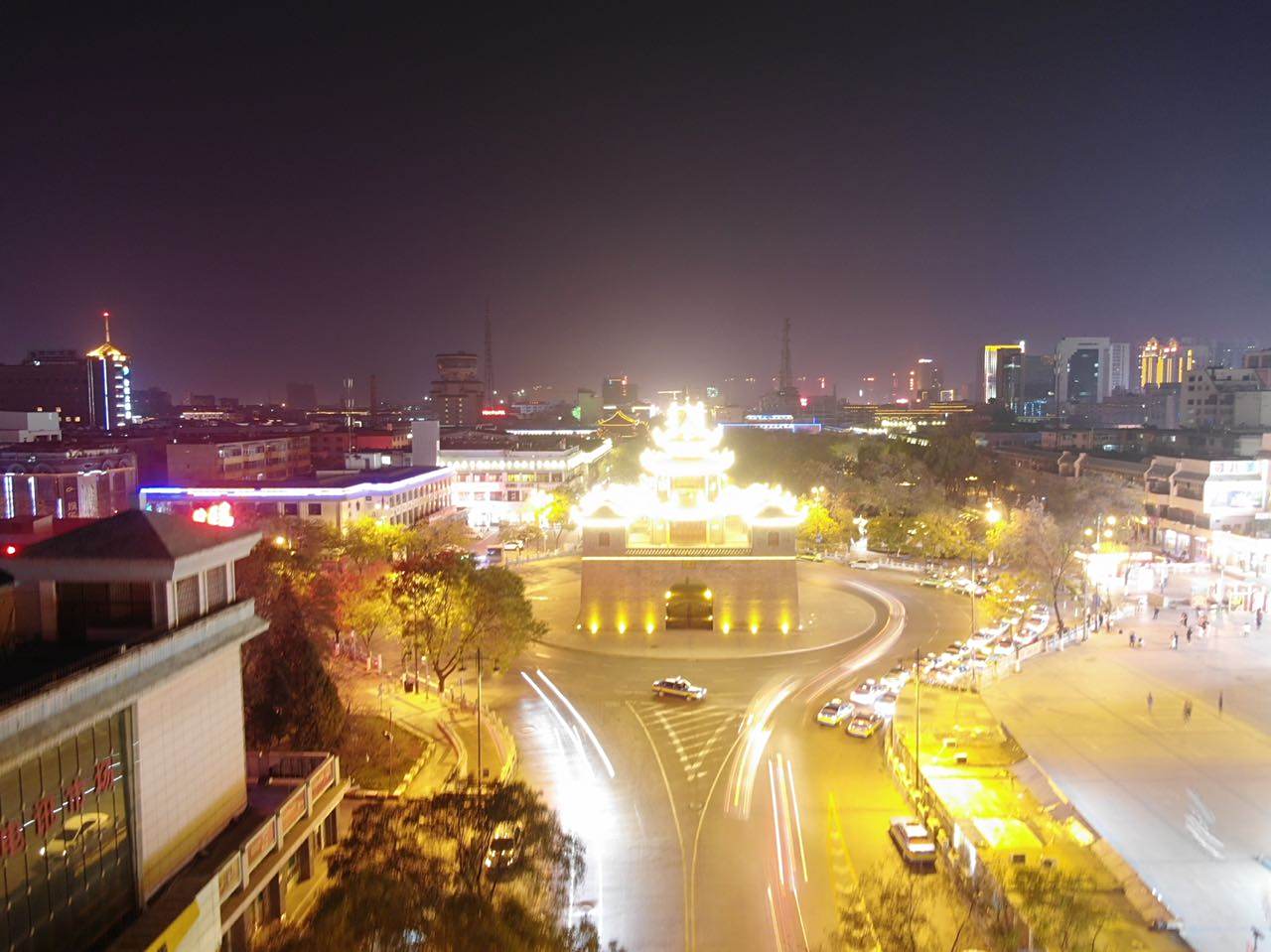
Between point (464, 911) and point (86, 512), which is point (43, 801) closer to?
point (464, 911)

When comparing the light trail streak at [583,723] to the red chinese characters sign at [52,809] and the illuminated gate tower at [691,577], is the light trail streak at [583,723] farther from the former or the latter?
the red chinese characters sign at [52,809]

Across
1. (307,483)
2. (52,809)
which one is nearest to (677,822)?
(52,809)

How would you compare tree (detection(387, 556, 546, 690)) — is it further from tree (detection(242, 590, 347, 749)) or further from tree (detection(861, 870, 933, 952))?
tree (detection(861, 870, 933, 952))

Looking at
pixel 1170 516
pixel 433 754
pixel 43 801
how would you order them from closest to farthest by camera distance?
1. pixel 43 801
2. pixel 433 754
3. pixel 1170 516

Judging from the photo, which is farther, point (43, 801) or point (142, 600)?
point (142, 600)

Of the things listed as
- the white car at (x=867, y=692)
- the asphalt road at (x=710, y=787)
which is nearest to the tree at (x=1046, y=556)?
the asphalt road at (x=710, y=787)

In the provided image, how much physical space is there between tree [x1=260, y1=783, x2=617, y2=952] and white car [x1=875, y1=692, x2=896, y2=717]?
13.0 m

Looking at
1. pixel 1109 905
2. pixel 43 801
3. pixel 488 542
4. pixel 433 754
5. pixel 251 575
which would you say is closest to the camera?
pixel 43 801

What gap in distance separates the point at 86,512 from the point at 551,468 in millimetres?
28881

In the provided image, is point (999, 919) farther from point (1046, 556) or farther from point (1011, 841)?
point (1046, 556)

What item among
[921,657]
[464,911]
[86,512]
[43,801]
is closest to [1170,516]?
[921,657]

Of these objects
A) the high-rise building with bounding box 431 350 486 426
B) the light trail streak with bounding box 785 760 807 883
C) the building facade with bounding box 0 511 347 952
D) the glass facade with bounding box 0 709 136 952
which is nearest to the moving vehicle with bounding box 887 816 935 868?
the light trail streak with bounding box 785 760 807 883

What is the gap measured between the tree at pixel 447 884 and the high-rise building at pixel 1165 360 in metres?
173

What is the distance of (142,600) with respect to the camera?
1212cm
